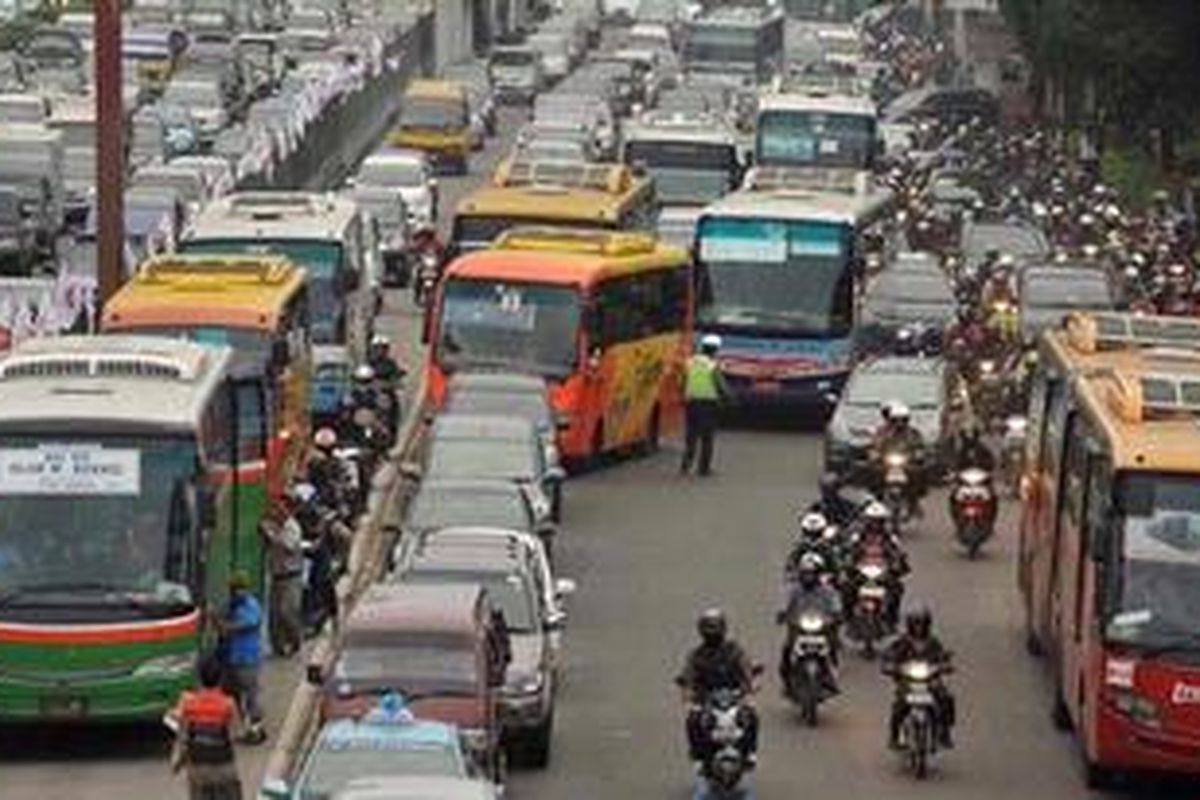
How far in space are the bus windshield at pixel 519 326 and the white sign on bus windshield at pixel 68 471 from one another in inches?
610

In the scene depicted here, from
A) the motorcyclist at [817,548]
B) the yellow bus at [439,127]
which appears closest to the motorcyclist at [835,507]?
the motorcyclist at [817,548]

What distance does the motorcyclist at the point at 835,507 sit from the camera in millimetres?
35312

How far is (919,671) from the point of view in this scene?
2852 cm

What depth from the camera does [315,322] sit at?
1818 inches

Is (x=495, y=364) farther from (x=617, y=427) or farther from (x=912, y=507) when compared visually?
(x=912, y=507)

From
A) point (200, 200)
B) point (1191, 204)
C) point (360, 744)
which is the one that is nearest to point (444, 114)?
point (1191, 204)

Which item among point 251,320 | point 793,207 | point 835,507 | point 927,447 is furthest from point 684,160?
point 835,507

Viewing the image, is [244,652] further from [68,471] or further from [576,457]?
[576,457]

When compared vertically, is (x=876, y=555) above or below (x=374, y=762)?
below

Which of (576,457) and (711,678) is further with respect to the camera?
(576,457)

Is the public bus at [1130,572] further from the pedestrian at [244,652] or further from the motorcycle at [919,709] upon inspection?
the pedestrian at [244,652]

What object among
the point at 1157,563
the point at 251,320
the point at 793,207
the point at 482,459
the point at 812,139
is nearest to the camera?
the point at 1157,563

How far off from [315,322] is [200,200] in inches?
644

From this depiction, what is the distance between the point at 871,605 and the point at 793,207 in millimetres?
17798
